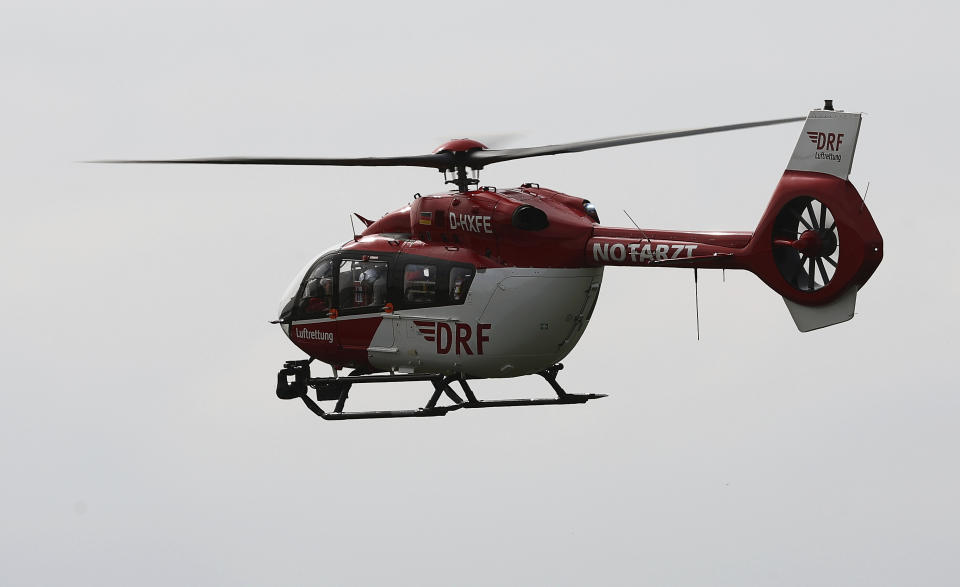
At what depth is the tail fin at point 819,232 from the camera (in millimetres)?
20375

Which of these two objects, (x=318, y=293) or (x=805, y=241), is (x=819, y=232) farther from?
(x=318, y=293)

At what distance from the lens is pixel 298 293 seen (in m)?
25.8

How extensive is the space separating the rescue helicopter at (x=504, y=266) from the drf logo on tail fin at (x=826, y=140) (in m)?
0.01

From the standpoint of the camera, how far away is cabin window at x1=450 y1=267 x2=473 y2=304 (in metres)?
23.5

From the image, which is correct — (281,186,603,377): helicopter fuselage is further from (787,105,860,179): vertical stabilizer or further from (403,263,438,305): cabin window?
(787,105,860,179): vertical stabilizer

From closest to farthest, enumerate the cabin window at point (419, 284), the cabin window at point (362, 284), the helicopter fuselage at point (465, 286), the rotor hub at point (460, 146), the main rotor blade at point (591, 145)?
the main rotor blade at point (591, 145) → the helicopter fuselage at point (465, 286) → the cabin window at point (419, 284) → the rotor hub at point (460, 146) → the cabin window at point (362, 284)

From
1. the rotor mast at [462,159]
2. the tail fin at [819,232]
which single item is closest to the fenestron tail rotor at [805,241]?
the tail fin at [819,232]

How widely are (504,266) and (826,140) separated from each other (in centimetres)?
500

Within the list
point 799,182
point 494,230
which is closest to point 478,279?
point 494,230

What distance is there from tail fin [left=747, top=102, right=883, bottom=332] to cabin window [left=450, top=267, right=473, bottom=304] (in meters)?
4.24

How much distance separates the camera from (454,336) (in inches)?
930

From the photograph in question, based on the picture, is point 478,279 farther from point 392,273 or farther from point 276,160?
point 276,160

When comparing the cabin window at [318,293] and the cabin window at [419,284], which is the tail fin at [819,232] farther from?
the cabin window at [318,293]

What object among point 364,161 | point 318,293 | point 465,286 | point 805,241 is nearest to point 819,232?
point 805,241
